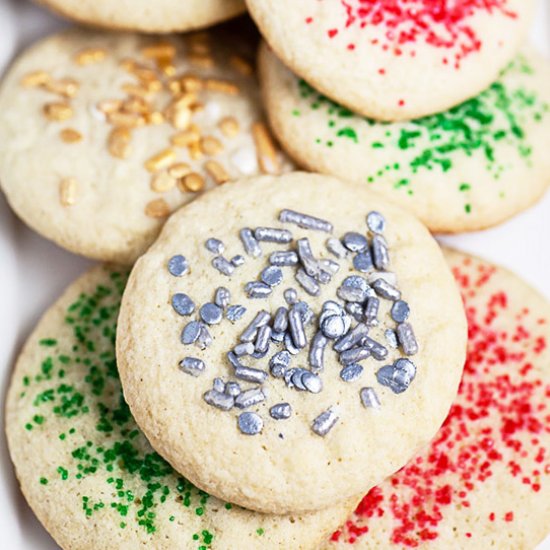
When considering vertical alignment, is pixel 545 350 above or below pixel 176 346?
below

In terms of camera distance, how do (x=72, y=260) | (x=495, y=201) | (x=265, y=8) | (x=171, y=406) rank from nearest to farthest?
(x=171, y=406) < (x=265, y=8) < (x=495, y=201) < (x=72, y=260)

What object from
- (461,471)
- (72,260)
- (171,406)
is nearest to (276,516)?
(171,406)

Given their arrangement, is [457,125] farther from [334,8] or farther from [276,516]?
[276,516]

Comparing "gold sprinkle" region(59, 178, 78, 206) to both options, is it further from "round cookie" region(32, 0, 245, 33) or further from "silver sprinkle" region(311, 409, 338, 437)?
"silver sprinkle" region(311, 409, 338, 437)

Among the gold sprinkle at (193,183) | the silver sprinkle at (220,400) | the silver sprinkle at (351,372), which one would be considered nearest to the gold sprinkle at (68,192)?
the gold sprinkle at (193,183)

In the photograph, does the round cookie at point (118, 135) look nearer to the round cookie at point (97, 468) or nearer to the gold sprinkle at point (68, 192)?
the gold sprinkle at point (68, 192)

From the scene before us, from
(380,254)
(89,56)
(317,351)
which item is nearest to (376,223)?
(380,254)
